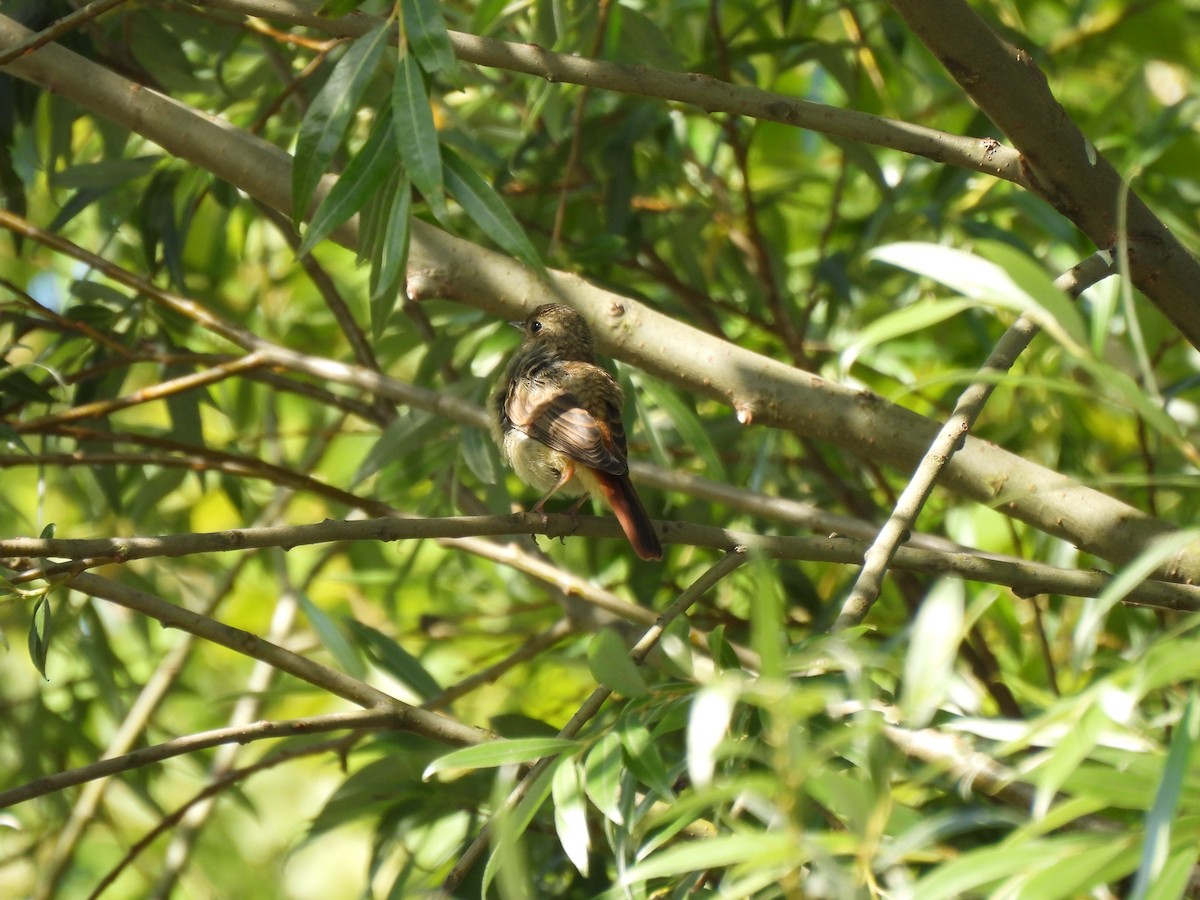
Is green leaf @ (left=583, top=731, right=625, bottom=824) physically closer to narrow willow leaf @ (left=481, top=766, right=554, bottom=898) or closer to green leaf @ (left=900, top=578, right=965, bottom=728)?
narrow willow leaf @ (left=481, top=766, right=554, bottom=898)

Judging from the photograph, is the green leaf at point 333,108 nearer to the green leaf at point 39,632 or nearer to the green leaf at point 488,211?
the green leaf at point 488,211

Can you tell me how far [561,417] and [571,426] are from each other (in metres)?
0.09

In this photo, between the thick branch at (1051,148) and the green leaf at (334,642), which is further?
the green leaf at (334,642)

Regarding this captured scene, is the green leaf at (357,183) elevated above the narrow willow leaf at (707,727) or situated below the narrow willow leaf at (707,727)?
above

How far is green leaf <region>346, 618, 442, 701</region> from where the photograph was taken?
3404 mm

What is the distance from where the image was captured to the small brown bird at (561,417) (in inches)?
135

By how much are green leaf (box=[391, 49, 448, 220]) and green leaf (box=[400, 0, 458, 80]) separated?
33mm

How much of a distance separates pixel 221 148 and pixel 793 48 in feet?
7.30

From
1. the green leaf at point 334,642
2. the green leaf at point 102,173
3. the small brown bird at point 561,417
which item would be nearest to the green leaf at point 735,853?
the small brown bird at point 561,417

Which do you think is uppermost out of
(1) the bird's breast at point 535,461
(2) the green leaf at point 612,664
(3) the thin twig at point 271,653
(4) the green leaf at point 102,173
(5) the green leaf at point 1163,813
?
(4) the green leaf at point 102,173

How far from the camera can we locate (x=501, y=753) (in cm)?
192

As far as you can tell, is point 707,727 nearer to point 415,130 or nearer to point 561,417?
point 415,130

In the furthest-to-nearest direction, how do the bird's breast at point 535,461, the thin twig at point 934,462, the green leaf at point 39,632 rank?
1. the bird's breast at point 535,461
2. the green leaf at point 39,632
3. the thin twig at point 934,462

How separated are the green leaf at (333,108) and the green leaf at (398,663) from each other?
4.82 feet
